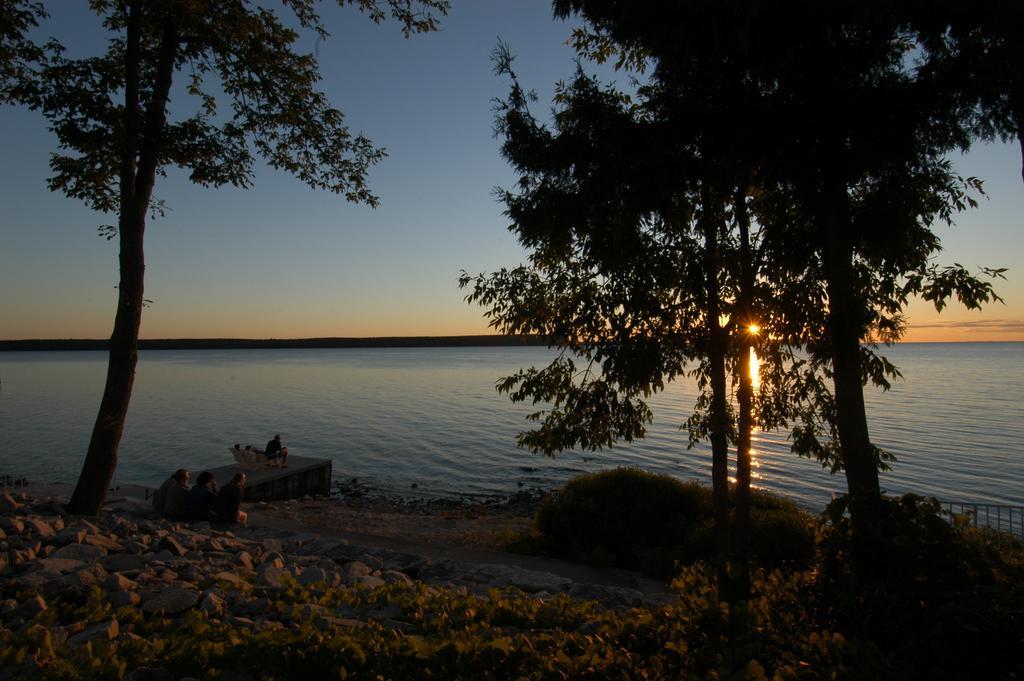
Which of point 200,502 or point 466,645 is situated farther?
point 200,502

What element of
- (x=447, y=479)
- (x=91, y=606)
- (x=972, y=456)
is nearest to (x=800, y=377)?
(x=91, y=606)

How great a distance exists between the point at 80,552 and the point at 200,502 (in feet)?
18.9

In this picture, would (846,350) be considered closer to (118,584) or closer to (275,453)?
(118,584)

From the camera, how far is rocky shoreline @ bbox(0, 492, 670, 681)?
19.0 feet

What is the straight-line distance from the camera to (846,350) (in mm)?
7965

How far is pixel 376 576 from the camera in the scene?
8500 mm

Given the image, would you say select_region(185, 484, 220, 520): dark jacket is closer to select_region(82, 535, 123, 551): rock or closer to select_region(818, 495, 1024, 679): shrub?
select_region(82, 535, 123, 551): rock

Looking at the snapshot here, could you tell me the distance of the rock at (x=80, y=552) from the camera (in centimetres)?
750

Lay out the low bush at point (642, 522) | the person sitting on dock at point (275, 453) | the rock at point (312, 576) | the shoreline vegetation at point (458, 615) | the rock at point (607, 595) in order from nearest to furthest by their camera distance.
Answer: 1. the shoreline vegetation at point (458, 615)
2. the rock at point (312, 576)
3. the rock at point (607, 595)
4. the low bush at point (642, 522)
5. the person sitting on dock at point (275, 453)

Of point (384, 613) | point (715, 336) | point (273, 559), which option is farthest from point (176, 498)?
point (715, 336)

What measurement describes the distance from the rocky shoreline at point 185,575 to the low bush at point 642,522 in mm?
4362

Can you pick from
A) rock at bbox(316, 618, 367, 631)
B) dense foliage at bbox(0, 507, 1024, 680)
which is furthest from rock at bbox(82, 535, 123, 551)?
rock at bbox(316, 618, 367, 631)

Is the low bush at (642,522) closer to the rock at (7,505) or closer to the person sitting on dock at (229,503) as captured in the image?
the person sitting on dock at (229,503)

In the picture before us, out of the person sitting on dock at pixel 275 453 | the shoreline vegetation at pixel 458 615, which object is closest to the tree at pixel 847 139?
the shoreline vegetation at pixel 458 615
